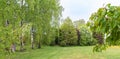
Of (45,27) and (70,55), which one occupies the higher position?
(45,27)

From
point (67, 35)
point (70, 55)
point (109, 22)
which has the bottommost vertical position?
point (70, 55)

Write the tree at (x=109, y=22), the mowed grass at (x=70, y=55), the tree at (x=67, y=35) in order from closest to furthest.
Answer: the tree at (x=109, y=22) → the mowed grass at (x=70, y=55) → the tree at (x=67, y=35)

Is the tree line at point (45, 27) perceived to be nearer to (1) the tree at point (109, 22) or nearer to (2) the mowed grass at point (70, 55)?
(1) the tree at point (109, 22)

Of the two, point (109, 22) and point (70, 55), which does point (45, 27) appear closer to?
point (70, 55)

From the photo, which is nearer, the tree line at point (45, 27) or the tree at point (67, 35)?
the tree line at point (45, 27)

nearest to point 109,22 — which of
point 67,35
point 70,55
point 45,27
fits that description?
point 70,55

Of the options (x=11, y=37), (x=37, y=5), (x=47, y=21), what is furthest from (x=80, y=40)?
(x=11, y=37)

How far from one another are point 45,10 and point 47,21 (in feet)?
3.99

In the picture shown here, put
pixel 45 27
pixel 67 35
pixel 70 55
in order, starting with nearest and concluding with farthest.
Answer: pixel 70 55
pixel 45 27
pixel 67 35

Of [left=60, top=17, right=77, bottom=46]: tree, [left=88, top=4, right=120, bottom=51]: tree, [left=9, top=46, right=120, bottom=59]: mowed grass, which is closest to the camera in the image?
[left=88, top=4, right=120, bottom=51]: tree

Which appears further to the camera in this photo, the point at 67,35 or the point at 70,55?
the point at 67,35

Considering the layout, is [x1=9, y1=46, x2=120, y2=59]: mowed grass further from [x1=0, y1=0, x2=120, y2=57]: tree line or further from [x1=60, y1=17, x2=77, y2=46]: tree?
[x1=60, y1=17, x2=77, y2=46]: tree

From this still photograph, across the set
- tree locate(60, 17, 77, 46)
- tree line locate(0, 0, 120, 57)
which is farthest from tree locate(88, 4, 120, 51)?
tree locate(60, 17, 77, 46)

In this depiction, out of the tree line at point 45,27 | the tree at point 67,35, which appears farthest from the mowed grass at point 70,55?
the tree at point 67,35
